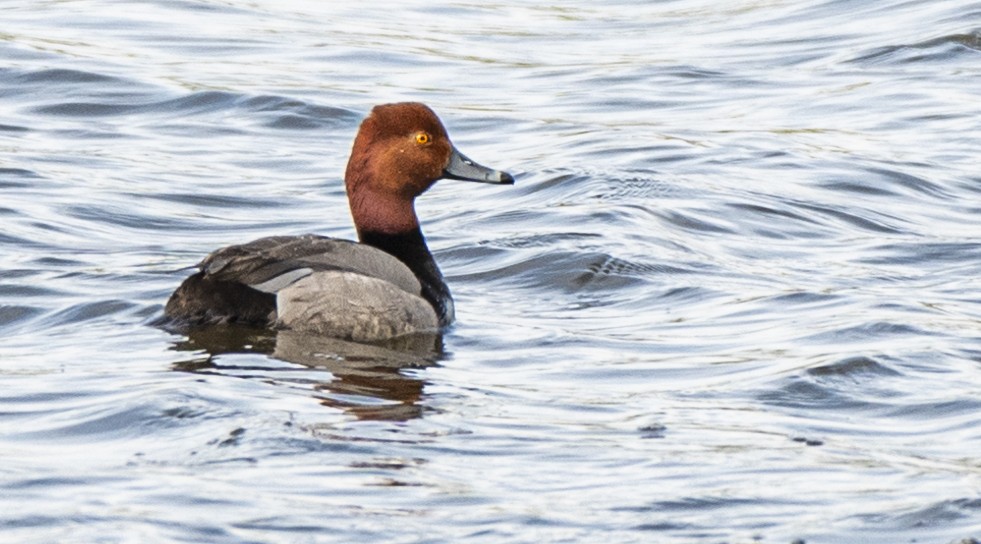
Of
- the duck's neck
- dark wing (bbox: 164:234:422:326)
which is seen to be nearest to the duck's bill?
the duck's neck

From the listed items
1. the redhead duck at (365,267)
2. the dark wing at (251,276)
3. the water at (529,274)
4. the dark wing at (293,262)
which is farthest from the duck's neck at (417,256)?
the dark wing at (251,276)

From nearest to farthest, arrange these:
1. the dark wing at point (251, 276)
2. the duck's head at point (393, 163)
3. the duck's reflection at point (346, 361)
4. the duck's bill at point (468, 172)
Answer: the duck's reflection at point (346, 361) < the dark wing at point (251, 276) < the duck's head at point (393, 163) < the duck's bill at point (468, 172)

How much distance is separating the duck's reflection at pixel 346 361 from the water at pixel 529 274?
2 cm

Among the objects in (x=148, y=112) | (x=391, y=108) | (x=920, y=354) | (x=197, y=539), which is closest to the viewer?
(x=197, y=539)

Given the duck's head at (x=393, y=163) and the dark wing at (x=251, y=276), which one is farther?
the duck's head at (x=393, y=163)

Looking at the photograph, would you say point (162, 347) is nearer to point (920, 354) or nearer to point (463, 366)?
point (463, 366)

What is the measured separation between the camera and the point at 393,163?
9.48 meters

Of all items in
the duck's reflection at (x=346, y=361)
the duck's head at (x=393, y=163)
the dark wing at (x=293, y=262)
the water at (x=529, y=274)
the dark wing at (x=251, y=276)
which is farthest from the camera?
the duck's head at (x=393, y=163)

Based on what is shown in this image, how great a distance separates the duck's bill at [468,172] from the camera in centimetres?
971

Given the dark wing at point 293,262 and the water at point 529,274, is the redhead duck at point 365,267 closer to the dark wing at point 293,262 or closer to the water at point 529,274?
the dark wing at point 293,262

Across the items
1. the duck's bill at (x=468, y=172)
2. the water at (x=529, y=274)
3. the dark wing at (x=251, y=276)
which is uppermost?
the duck's bill at (x=468, y=172)

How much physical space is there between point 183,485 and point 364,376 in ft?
6.69

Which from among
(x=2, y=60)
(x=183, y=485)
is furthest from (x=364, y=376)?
(x=2, y=60)

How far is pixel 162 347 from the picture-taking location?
27.4 ft
